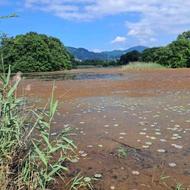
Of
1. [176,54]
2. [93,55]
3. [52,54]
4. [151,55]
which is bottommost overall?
[93,55]

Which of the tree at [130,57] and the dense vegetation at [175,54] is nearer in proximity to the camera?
the dense vegetation at [175,54]

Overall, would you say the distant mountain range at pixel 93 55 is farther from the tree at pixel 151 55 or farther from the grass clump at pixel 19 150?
the grass clump at pixel 19 150

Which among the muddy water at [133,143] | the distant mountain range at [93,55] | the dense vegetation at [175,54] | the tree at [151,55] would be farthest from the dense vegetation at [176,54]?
A: the muddy water at [133,143]

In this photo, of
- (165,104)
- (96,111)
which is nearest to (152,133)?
(96,111)

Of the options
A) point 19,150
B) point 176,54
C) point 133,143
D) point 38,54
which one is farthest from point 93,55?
point 19,150

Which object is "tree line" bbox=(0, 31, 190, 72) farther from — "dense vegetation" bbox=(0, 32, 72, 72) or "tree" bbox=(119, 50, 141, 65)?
"tree" bbox=(119, 50, 141, 65)

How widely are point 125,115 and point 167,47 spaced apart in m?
31.7

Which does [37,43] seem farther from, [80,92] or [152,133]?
[152,133]

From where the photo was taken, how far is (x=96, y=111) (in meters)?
9.20

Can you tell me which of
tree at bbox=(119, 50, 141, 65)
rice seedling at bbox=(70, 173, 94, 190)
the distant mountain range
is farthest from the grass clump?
the distant mountain range

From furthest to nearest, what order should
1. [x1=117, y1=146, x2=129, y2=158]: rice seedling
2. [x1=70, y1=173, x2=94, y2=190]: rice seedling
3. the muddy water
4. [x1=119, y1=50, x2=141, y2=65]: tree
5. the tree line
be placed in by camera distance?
[x1=119, y1=50, x2=141, y2=65]: tree
the tree line
[x1=117, y1=146, x2=129, y2=158]: rice seedling
the muddy water
[x1=70, y1=173, x2=94, y2=190]: rice seedling

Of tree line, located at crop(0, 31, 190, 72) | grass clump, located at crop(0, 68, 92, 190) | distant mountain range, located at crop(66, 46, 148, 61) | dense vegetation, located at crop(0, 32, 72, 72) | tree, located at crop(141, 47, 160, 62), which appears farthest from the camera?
distant mountain range, located at crop(66, 46, 148, 61)

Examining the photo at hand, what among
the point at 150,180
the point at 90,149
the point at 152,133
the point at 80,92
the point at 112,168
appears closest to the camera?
the point at 150,180

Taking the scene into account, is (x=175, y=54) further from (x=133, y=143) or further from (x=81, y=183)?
(x=81, y=183)
